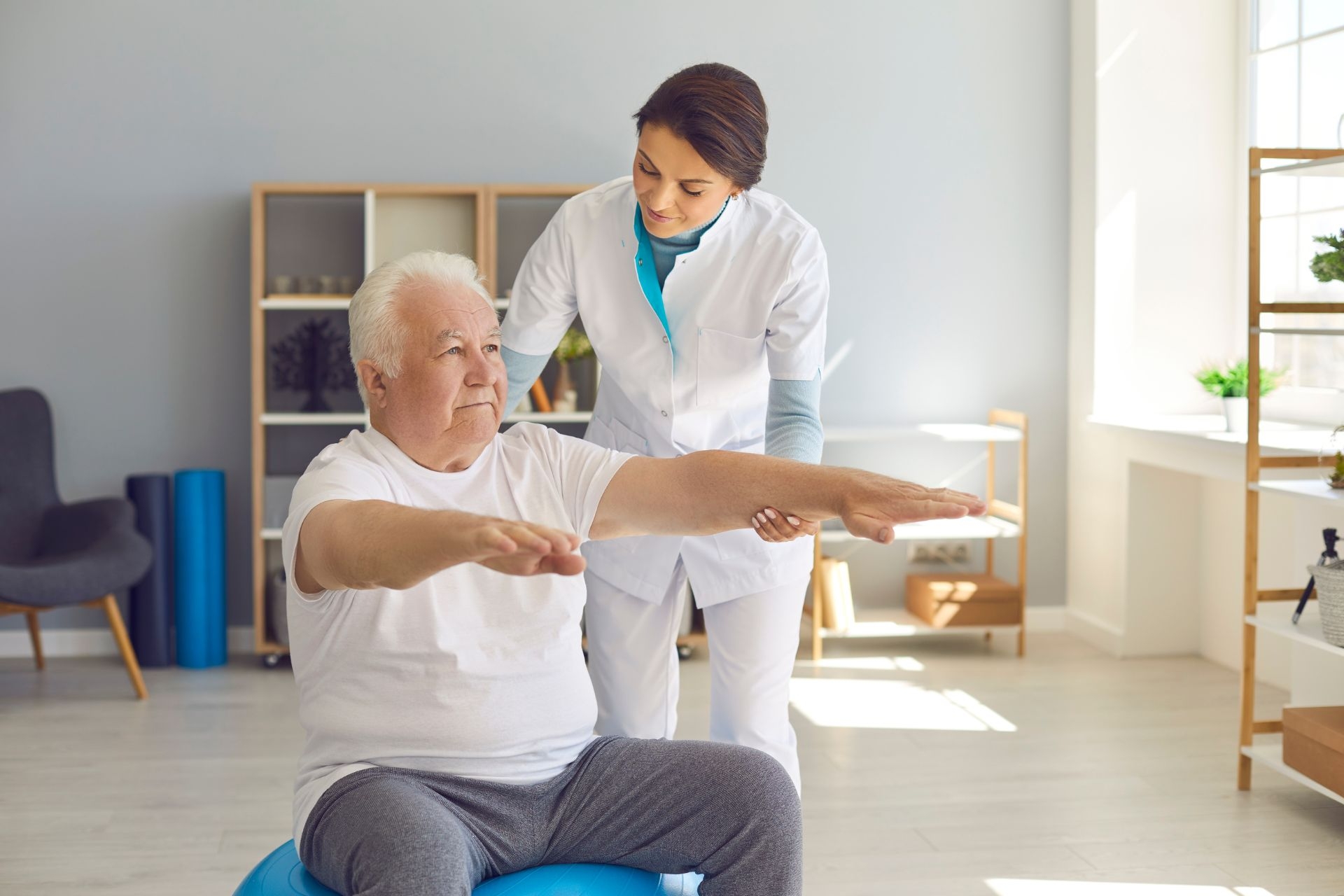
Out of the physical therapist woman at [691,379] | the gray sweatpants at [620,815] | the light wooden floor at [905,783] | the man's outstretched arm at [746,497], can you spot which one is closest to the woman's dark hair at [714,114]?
the physical therapist woman at [691,379]

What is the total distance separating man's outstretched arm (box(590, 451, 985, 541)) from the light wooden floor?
1112 mm

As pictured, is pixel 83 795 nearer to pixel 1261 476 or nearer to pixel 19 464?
pixel 19 464

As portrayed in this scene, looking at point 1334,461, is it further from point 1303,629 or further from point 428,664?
point 428,664

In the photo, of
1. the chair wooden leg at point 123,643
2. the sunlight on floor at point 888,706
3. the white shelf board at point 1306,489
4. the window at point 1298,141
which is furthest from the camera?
the window at point 1298,141

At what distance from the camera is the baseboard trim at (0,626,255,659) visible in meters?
4.18

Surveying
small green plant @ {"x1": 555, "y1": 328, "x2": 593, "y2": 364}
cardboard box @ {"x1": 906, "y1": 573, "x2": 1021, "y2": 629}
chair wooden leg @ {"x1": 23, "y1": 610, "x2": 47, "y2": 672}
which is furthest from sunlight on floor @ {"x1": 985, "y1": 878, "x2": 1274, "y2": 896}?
chair wooden leg @ {"x1": 23, "y1": 610, "x2": 47, "y2": 672}

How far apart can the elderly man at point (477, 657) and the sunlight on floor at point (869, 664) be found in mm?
2548

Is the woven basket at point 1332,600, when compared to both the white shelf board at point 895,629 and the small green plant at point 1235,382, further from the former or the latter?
the white shelf board at point 895,629

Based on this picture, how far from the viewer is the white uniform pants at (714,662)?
196 centimetres

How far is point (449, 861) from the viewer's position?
1.28 m

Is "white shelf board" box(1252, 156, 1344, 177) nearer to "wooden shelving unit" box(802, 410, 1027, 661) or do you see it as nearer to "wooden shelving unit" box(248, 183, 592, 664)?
"wooden shelving unit" box(802, 410, 1027, 661)

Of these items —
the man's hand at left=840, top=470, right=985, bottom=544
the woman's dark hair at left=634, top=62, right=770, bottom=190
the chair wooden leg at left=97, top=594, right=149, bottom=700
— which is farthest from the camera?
the chair wooden leg at left=97, top=594, right=149, bottom=700

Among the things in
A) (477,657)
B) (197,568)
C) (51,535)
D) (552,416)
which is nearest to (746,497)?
(477,657)

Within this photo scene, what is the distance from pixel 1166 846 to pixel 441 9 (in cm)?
330
